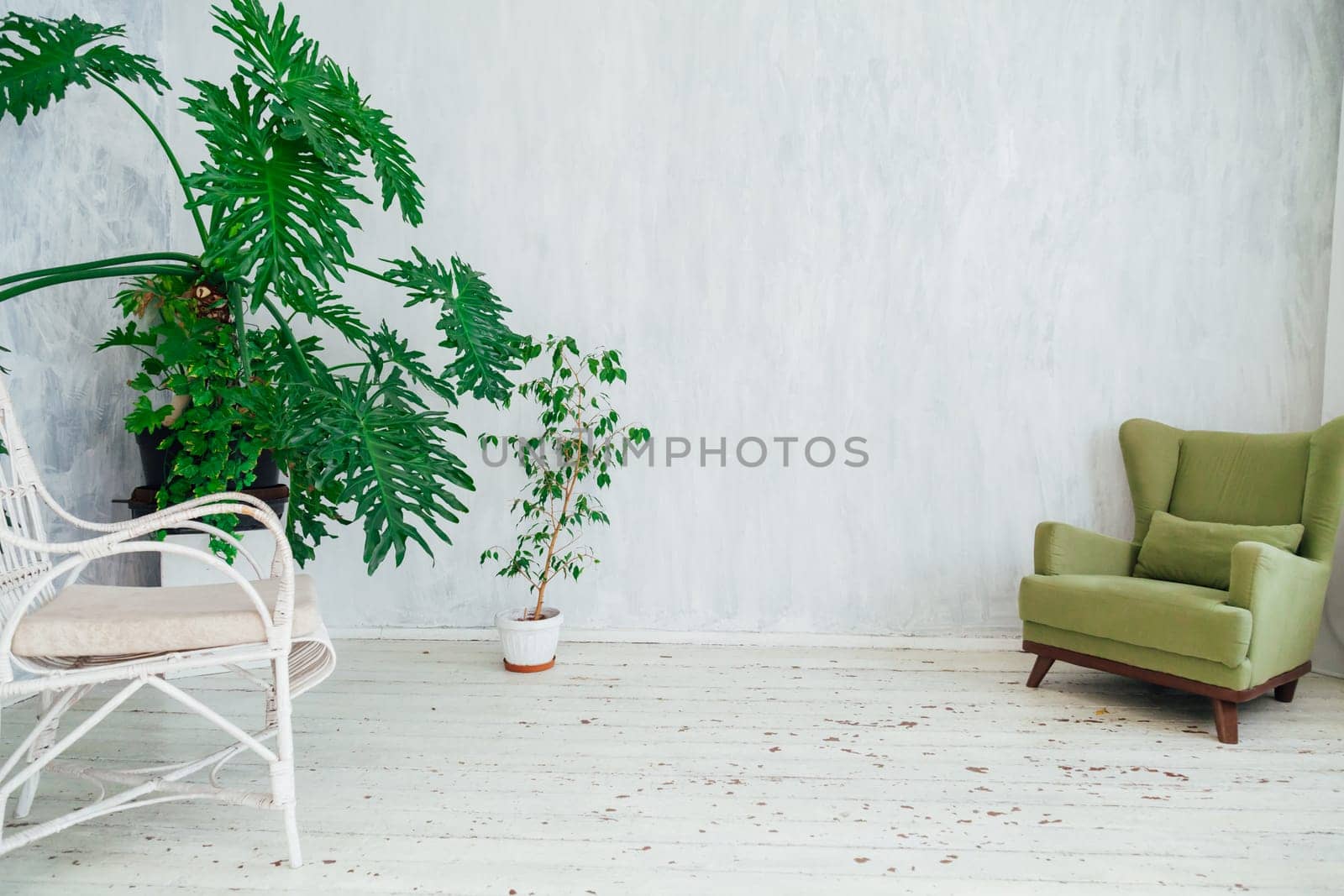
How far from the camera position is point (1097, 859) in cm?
183

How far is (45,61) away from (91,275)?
2.36ft

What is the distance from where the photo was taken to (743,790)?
84.9 inches

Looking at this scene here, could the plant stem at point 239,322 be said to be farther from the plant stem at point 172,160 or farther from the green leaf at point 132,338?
the green leaf at point 132,338

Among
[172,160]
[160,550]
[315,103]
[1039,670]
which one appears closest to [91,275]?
[172,160]

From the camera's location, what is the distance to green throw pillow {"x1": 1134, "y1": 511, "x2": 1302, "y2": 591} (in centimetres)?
280

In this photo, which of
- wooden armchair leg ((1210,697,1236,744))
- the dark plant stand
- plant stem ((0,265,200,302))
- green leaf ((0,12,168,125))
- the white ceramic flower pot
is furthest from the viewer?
the white ceramic flower pot

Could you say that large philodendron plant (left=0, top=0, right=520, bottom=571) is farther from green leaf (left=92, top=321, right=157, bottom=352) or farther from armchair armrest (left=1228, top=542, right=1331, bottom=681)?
armchair armrest (left=1228, top=542, right=1331, bottom=681)

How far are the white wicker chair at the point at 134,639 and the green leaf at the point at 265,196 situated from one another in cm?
55

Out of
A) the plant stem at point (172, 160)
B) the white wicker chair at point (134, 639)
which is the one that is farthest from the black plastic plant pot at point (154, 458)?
the white wicker chair at point (134, 639)

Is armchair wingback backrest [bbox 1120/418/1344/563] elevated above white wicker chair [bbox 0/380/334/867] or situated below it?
above

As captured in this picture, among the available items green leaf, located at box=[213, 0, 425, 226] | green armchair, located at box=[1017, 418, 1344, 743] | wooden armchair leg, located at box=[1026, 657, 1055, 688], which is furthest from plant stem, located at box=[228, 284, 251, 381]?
wooden armchair leg, located at box=[1026, 657, 1055, 688]

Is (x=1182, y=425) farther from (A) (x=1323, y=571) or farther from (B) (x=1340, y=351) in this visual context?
(A) (x=1323, y=571)

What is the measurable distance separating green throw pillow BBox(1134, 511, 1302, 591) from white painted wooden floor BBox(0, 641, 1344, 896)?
41 cm

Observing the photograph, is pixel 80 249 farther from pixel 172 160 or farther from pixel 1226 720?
pixel 1226 720
